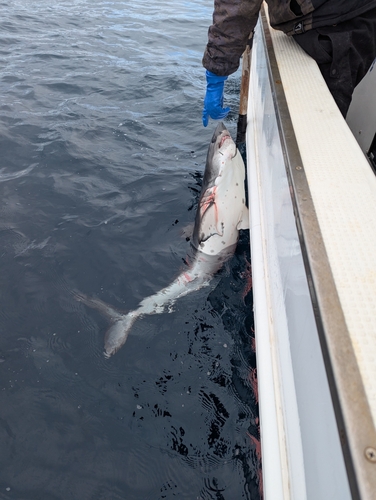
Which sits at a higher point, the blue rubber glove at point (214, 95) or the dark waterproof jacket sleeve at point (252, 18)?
the dark waterproof jacket sleeve at point (252, 18)

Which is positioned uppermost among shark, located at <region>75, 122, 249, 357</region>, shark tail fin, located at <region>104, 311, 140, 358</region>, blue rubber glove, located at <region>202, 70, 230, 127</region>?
blue rubber glove, located at <region>202, 70, 230, 127</region>

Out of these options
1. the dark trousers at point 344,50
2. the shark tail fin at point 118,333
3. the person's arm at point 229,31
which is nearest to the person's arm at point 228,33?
the person's arm at point 229,31

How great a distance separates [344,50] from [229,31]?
969 millimetres

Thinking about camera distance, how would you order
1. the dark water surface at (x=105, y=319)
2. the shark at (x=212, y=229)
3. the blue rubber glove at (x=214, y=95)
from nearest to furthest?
1. the dark water surface at (x=105, y=319)
2. the shark at (x=212, y=229)
3. the blue rubber glove at (x=214, y=95)

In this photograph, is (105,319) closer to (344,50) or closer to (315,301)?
(315,301)

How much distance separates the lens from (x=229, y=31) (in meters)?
3.58

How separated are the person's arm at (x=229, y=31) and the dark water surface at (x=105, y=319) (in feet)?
5.58

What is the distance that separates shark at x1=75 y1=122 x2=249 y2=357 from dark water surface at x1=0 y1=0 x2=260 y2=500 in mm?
104

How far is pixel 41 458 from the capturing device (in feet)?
9.30

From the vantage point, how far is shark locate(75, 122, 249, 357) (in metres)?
3.92

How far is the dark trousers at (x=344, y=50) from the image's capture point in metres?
3.51

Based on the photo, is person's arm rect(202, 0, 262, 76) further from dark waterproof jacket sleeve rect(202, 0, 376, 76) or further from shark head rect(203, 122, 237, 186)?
shark head rect(203, 122, 237, 186)

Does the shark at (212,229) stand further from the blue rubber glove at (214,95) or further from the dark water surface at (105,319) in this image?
the blue rubber glove at (214,95)

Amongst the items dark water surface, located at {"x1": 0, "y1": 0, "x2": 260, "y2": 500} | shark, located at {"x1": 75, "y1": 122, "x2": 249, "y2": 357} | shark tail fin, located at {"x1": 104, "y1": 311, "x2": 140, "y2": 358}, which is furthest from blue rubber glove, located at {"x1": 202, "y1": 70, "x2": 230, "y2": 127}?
shark tail fin, located at {"x1": 104, "y1": 311, "x2": 140, "y2": 358}
